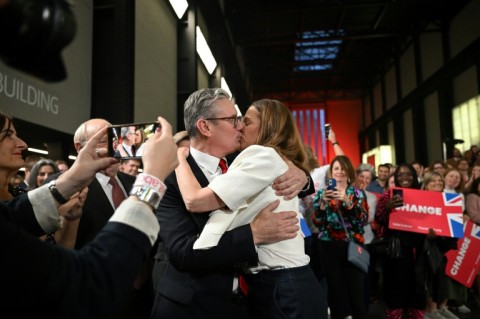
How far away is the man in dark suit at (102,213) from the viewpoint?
1.75 m

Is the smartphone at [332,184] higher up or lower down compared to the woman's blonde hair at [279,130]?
lower down

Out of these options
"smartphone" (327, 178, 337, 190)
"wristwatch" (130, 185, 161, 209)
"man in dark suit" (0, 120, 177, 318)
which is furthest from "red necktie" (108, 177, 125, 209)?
"smartphone" (327, 178, 337, 190)

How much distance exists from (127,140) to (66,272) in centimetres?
52

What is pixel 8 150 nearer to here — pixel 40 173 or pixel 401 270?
pixel 40 173

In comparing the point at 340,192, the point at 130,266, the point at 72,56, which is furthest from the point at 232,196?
the point at 72,56

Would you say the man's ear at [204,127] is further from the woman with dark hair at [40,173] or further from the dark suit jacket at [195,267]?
the woman with dark hair at [40,173]

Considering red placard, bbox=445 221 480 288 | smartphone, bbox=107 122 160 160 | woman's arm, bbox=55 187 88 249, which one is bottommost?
red placard, bbox=445 221 480 288

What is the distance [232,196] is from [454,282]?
158 inches

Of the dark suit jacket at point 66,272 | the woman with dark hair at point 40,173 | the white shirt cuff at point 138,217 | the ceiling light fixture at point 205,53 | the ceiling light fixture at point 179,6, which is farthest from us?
the ceiling light fixture at point 205,53

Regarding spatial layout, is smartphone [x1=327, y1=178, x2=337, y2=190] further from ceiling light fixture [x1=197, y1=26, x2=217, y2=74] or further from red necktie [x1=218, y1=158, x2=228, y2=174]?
ceiling light fixture [x1=197, y1=26, x2=217, y2=74]

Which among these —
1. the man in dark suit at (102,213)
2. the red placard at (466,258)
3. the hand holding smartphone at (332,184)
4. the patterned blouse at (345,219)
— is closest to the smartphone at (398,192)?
the patterned blouse at (345,219)

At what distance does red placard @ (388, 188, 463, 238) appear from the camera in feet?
11.7

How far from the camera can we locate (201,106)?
1.50 metres

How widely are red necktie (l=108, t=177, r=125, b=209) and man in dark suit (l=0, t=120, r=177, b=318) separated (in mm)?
1035
